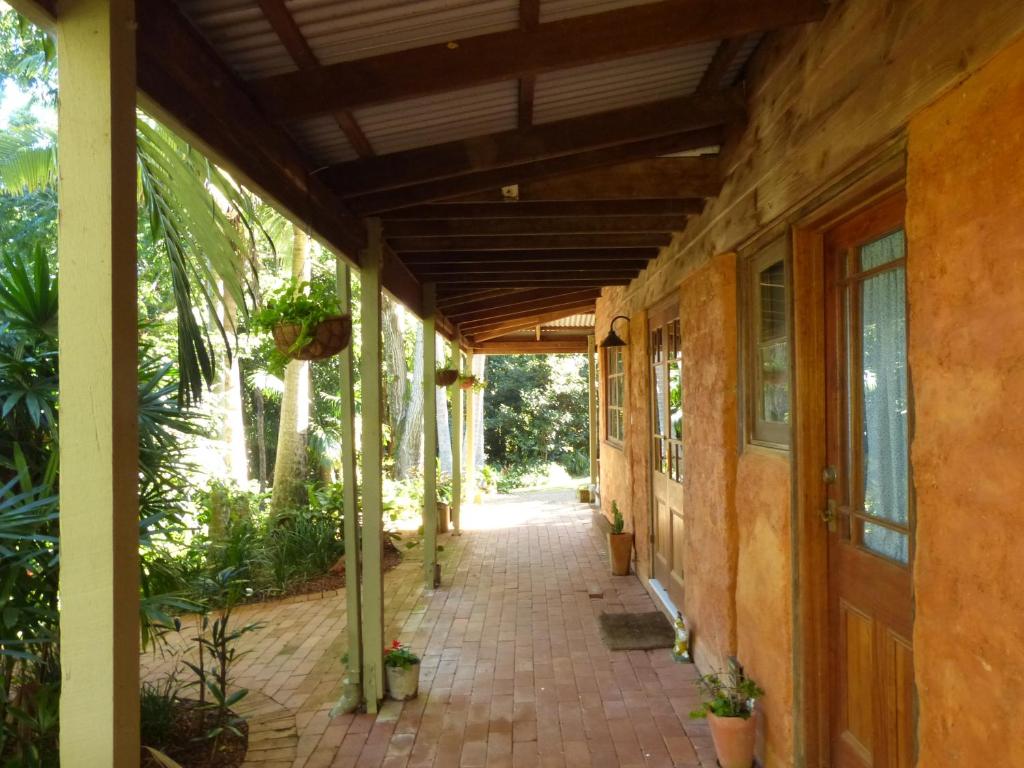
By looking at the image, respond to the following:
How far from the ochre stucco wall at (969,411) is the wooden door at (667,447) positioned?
8.79 ft

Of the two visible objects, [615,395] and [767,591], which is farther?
[615,395]

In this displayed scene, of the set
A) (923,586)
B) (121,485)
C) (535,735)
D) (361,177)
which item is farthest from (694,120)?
(535,735)

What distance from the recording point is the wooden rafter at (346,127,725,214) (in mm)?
3236

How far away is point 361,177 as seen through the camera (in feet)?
9.98

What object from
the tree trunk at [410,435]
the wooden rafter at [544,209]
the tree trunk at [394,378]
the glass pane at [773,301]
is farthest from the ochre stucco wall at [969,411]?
the tree trunk at [410,435]

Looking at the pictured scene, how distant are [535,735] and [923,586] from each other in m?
2.11

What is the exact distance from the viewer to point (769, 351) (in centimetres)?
286

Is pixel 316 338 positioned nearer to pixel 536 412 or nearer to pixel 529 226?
pixel 529 226

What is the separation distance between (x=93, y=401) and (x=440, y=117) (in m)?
1.85

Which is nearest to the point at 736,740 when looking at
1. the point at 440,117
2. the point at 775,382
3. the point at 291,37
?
the point at 775,382

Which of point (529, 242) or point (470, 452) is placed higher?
point (529, 242)

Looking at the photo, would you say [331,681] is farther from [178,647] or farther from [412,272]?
[412,272]

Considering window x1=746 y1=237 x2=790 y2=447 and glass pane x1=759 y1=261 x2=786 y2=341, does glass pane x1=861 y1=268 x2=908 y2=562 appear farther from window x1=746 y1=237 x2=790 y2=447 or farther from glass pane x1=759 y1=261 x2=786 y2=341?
glass pane x1=759 y1=261 x2=786 y2=341

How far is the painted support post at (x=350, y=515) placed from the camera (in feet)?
11.7
